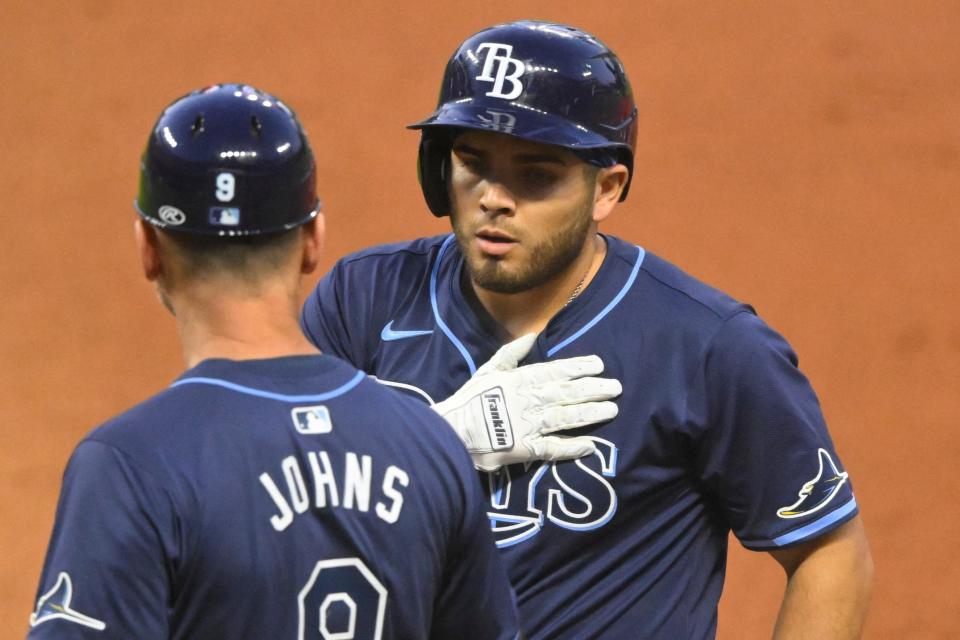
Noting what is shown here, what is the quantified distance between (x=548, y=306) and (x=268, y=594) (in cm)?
82

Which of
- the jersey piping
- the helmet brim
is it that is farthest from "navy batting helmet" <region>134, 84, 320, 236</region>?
the helmet brim

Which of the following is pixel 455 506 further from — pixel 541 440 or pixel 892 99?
pixel 892 99

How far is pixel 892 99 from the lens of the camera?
3801mm

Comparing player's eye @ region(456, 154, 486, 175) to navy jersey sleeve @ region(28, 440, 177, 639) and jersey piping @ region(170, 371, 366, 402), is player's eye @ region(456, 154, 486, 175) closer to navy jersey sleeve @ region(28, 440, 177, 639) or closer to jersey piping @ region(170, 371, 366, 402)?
jersey piping @ region(170, 371, 366, 402)

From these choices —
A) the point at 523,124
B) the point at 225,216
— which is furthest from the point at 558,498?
the point at 225,216

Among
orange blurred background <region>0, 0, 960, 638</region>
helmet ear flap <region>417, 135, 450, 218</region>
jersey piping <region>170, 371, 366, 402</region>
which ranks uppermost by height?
helmet ear flap <region>417, 135, 450, 218</region>

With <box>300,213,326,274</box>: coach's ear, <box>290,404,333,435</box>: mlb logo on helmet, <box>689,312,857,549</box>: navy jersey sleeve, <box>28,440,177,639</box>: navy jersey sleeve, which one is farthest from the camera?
<box>689,312,857,549</box>: navy jersey sleeve

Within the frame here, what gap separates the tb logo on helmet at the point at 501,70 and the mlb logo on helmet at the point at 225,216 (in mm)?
643

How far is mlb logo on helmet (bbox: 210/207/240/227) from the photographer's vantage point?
1.39 meters

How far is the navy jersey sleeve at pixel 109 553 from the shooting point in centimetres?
128

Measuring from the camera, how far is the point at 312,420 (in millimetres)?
1386

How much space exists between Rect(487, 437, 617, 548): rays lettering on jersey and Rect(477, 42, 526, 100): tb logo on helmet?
495 mm

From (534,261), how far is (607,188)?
0.60ft

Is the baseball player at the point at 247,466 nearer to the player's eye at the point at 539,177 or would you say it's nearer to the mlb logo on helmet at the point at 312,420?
the mlb logo on helmet at the point at 312,420
